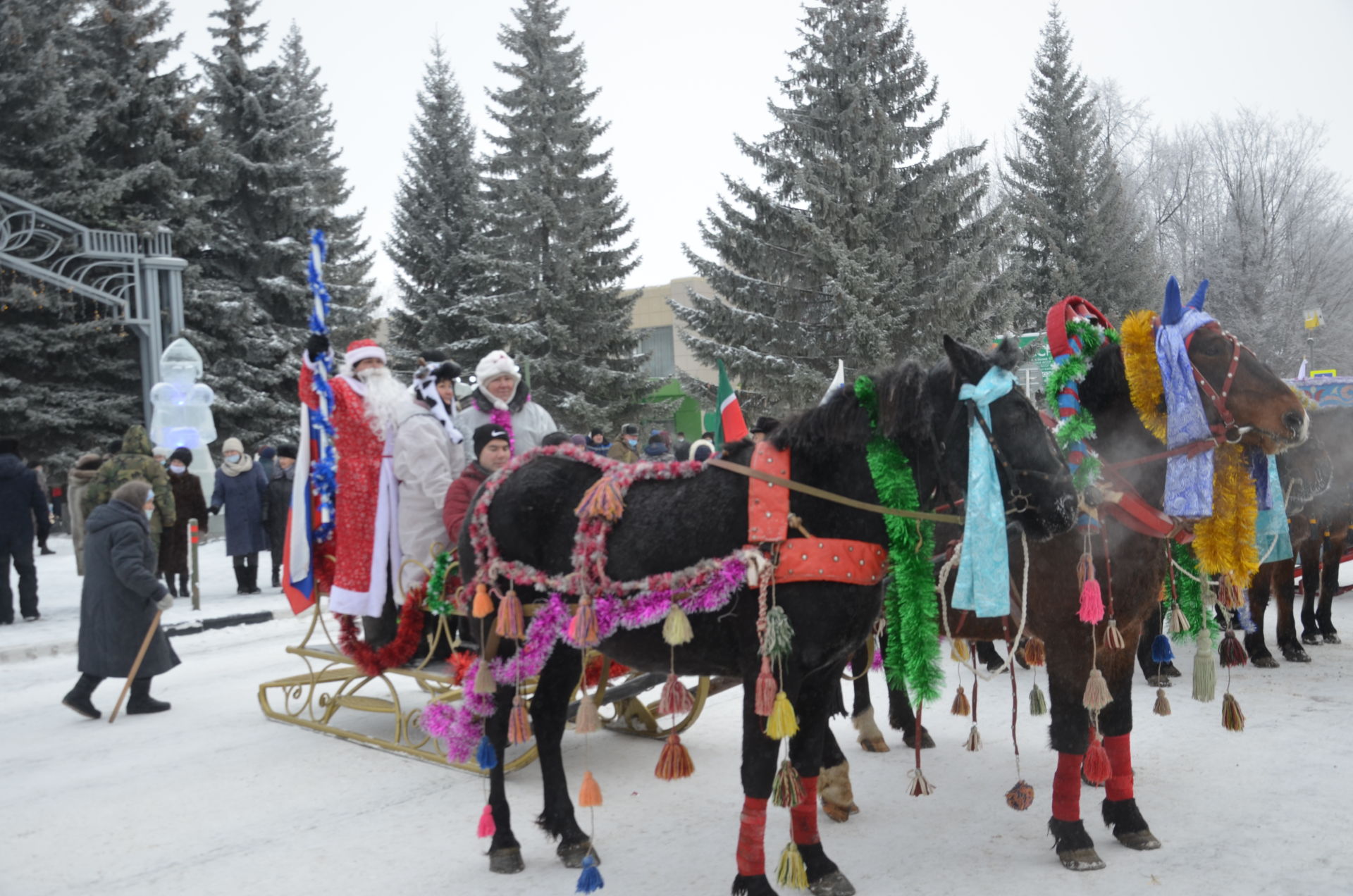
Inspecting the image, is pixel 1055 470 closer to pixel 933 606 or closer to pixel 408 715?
pixel 933 606

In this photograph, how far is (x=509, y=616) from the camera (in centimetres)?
438

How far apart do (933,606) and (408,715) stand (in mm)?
3934

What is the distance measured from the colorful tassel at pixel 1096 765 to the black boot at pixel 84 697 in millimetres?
6906

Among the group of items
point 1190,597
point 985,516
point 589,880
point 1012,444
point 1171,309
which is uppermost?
point 1171,309

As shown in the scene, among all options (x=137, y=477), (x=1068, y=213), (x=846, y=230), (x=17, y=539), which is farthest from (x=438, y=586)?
(x=1068, y=213)

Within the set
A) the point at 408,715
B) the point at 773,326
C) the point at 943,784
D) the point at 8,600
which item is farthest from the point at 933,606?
the point at 773,326

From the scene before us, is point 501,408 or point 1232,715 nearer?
point 1232,715

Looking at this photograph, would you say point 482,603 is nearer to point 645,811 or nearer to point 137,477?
point 645,811

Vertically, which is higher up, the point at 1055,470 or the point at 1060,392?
the point at 1060,392

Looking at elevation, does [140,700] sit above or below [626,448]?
below

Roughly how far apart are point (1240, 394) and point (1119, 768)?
1.74 metres

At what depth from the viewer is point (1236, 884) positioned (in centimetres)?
396

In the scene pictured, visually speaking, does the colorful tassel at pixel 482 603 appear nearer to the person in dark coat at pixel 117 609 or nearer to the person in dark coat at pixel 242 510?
the person in dark coat at pixel 117 609

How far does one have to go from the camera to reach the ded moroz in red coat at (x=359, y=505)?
5875 millimetres
